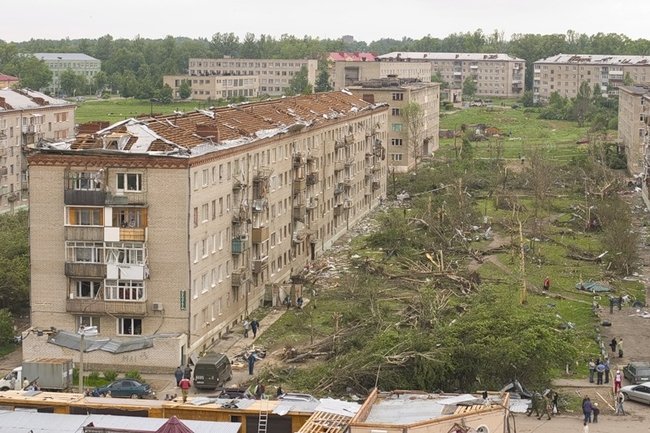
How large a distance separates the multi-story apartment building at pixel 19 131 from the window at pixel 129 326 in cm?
3585

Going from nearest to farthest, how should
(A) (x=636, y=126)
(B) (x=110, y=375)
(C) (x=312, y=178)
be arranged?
1. (B) (x=110, y=375)
2. (C) (x=312, y=178)
3. (A) (x=636, y=126)

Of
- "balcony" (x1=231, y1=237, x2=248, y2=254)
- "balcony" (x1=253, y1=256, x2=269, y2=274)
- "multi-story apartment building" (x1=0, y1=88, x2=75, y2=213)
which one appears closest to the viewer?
"balcony" (x1=231, y1=237, x2=248, y2=254)

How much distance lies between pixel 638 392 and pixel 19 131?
5380cm

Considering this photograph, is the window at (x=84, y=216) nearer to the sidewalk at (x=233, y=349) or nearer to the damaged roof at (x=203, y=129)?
the damaged roof at (x=203, y=129)

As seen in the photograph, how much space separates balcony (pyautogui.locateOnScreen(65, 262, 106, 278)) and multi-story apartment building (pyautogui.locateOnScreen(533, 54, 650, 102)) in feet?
493

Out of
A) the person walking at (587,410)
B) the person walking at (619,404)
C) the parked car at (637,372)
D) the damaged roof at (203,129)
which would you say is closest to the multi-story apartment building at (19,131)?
the damaged roof at (203,129)

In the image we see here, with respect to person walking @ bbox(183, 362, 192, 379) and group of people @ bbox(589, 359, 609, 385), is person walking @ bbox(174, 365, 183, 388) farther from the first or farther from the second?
group of people @ bbox(589, 359, 609, 385)

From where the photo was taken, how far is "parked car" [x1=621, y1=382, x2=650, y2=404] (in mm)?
36000

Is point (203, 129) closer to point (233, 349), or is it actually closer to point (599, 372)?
point (233, 349)

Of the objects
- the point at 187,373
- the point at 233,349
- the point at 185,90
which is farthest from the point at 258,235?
the point at 185,90

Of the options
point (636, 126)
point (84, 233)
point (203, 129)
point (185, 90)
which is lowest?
point (84, 233)

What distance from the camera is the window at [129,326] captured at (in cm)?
4150

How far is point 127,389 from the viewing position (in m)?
36.7

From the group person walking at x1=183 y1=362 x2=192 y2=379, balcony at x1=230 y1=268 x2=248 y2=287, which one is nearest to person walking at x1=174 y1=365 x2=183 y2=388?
person walking at x1=183 y1=362 x2=192 y2=379
